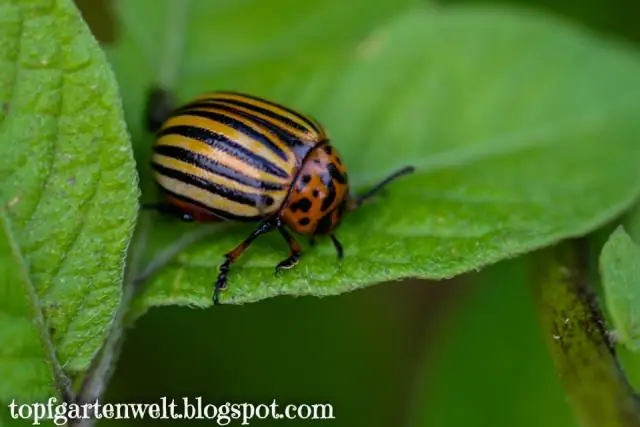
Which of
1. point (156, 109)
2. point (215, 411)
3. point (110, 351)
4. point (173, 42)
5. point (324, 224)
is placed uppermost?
point (173, 42)

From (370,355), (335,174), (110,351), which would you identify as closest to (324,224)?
(335,174)

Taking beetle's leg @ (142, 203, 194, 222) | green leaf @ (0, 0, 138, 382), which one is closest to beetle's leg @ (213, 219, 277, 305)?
beetle's leg @ (142, 203, 194, 222)

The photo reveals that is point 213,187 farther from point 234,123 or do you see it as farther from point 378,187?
point 378,187

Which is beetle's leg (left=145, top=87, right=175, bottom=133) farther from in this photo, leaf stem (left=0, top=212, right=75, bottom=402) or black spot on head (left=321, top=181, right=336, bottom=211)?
leaf stem (left=0, top=212, right=75, bottom=402)

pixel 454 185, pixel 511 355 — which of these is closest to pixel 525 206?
pixel 454 185

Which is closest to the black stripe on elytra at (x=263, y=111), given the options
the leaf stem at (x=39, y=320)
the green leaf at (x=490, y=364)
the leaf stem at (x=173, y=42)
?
the leaf stem at (x=173, y=42)

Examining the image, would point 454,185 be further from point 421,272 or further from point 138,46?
point 138,46
